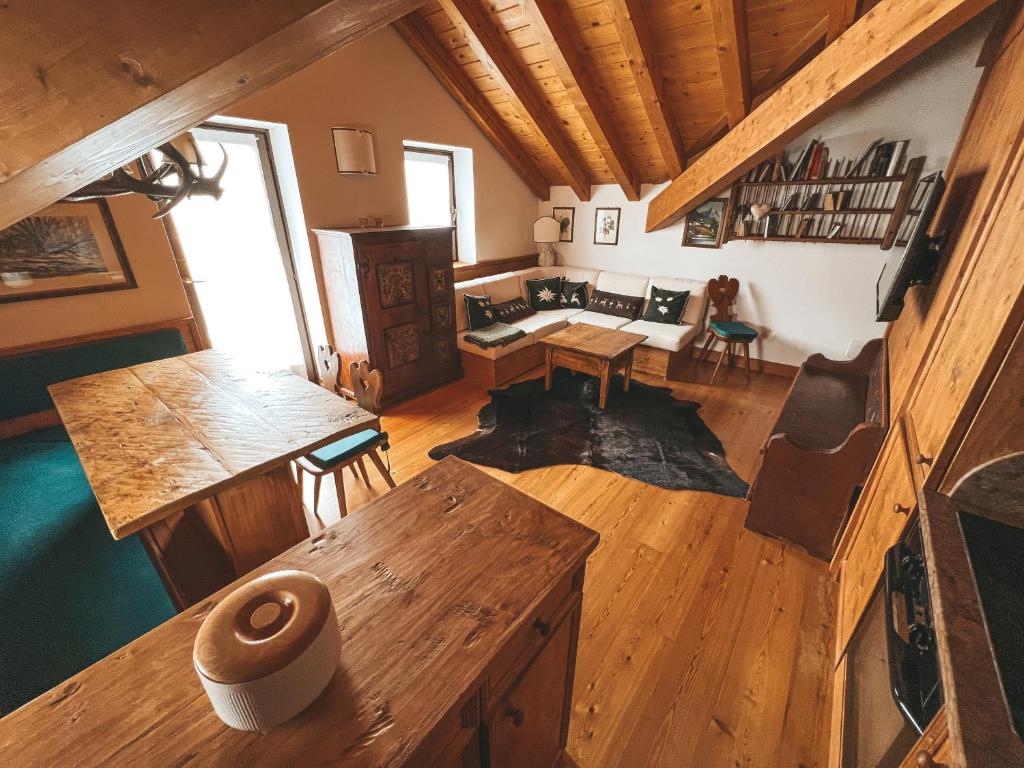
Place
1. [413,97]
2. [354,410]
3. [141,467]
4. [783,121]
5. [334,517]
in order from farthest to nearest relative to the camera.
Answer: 1. [413,97]
2. [783,121]
3. [334,517]
4. [354,410]
5. [141,467]

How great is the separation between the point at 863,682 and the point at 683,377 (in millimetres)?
3105

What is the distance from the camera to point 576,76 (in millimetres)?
3092

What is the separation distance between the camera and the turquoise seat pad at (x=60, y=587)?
3.54 ft

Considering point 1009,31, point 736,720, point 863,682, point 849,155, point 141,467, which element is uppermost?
point 1009,31

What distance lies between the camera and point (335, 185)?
329 cm

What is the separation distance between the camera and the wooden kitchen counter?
1.86 ft

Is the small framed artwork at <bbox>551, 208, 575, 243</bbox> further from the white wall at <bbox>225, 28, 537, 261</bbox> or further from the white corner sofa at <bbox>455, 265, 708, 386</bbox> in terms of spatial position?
the white wall at <bbox>225, 28, 537, 261</bbox>

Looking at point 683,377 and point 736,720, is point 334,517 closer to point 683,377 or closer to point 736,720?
point 736,720

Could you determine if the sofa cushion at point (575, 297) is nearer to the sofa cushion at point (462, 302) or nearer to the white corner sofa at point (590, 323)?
the white corner sofa at point (590, 323)

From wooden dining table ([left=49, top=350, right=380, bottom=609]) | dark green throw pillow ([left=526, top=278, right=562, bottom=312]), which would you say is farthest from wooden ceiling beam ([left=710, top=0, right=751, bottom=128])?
wooden dining table ([left=49, top=350, right=380, bottom=609])

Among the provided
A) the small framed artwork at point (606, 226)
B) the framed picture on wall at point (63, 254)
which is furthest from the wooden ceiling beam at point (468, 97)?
the framed picture on wall at point (63, 254)

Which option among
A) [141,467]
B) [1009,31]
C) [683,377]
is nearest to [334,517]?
[141,467]

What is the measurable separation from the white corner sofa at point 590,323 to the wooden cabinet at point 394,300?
37cm

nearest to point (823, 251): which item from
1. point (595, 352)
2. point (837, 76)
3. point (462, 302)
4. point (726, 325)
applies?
point (726, 325)
